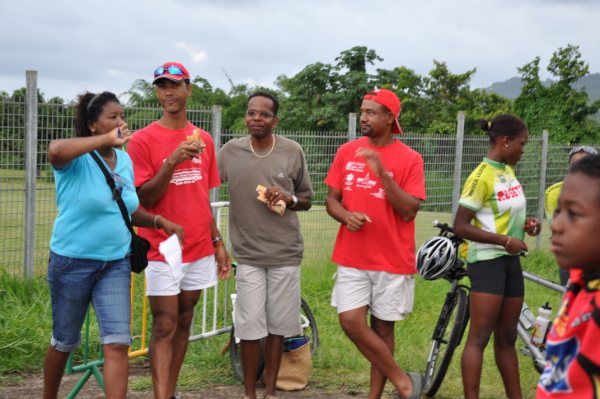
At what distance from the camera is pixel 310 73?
2862 cm

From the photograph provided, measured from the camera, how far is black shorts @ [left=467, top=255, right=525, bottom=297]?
4855 millimetres

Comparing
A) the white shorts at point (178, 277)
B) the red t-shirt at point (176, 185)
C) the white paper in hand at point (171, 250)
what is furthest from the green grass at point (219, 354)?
the white paper in hand at point (171, 250)

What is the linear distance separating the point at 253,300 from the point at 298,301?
35cm

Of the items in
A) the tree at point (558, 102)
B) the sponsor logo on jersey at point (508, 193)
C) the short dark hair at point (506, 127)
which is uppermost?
the tree at point (558, 102)

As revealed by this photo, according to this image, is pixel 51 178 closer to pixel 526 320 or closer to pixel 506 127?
pixel 506 127

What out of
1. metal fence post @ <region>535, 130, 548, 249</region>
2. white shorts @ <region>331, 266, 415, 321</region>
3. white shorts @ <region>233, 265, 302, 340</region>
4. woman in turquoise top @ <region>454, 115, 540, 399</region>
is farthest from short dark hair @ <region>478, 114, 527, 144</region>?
metal fence post @ <region>535, 130, 548, 249</region>

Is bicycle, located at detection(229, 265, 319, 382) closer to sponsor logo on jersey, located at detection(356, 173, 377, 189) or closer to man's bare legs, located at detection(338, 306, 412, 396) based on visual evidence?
man's bare legs, located at detection(338, 306, 412, 396)

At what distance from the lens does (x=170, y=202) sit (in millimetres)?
4832

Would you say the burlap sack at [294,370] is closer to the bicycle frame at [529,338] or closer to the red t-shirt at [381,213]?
the red t-shirt at [381,213]

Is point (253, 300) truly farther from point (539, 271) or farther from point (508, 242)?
point (539, 271)

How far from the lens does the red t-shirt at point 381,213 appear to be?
496 cm

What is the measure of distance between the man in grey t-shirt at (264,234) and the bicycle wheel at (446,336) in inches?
41.3

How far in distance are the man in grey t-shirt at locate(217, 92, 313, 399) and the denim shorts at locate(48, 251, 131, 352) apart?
43.3 inches

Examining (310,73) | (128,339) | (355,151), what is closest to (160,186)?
(128,339)
